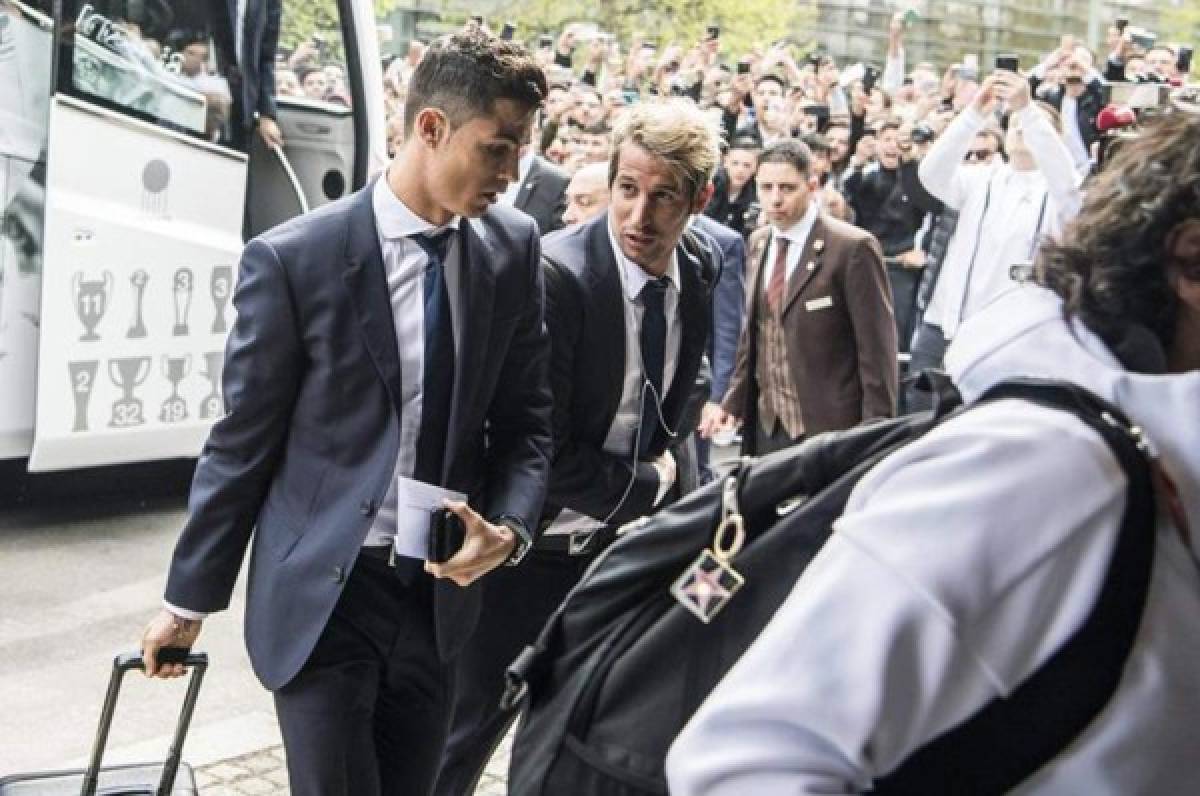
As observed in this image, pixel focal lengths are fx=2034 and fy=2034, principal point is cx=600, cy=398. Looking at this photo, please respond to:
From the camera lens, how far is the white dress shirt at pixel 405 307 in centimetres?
371

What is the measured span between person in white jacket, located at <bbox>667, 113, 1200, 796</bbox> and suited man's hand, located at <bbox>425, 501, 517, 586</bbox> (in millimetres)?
1980

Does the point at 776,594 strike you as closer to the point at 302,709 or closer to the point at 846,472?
the point at 846,472

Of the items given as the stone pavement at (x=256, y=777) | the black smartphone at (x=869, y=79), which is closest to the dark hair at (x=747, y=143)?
the black smartphone at (x=869, y=79)

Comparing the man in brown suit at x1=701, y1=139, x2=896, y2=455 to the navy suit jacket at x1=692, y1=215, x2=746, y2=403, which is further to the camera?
the navy suit jacket at x1=692, y1=215, x2=746, y2=403

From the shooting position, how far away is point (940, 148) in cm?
1084

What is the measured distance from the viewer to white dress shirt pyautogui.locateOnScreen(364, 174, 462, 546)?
3709mm

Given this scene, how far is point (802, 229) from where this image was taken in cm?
807

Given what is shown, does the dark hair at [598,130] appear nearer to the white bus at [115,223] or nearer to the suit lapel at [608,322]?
the white bus at [115,223]

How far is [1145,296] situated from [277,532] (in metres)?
2.18

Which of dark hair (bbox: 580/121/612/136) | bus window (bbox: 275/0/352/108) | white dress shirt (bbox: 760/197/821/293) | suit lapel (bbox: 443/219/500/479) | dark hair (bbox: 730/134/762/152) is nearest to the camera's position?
suit lapel (bbox: 443/219/500/479)

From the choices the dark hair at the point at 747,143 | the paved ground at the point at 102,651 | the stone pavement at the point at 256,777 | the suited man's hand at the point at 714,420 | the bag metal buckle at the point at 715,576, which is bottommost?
the paved ground at the point at 102,651

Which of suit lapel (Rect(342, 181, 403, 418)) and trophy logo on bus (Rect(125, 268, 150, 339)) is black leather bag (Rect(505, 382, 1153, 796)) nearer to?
suit lapel (Rect(342, 181, 403, 418))

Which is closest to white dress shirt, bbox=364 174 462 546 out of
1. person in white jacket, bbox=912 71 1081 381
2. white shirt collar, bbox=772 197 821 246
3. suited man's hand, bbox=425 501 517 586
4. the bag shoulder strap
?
suited man's hand, bbox=425 501 517 586

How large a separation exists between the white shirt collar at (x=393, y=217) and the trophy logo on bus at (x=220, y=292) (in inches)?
196
